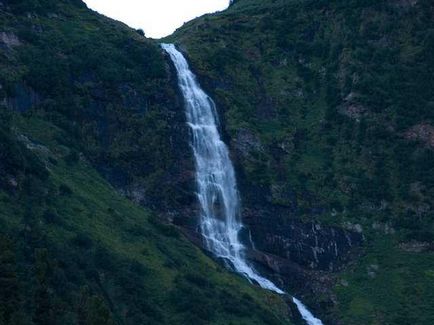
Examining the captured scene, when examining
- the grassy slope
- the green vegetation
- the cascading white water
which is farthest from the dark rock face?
the green vegetation

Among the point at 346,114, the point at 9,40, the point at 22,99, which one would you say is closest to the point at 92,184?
the point at 22,99

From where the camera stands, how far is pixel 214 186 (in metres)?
85.8

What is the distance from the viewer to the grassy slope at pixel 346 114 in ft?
267

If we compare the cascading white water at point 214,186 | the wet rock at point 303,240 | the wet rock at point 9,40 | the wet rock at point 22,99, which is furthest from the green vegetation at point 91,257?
the wet rock at point 9,40

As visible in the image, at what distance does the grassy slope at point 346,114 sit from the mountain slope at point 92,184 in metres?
9.09

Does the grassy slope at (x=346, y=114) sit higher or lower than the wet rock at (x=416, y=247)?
higher

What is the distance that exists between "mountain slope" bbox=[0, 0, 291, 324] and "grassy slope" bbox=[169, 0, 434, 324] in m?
9.09

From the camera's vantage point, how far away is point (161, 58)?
97.9m

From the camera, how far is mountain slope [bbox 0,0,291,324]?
5518 centimetres

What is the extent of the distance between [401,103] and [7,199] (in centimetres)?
5095

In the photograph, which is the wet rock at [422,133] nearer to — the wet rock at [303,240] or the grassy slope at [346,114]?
the grassy slope at [346,114]

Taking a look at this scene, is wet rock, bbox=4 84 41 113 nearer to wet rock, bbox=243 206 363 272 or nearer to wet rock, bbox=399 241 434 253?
wet rock, bbox=243 206 363 272

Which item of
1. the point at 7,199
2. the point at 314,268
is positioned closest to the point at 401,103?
the point at 314,268

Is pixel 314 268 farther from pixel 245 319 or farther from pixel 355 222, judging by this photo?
pixel 245 319
